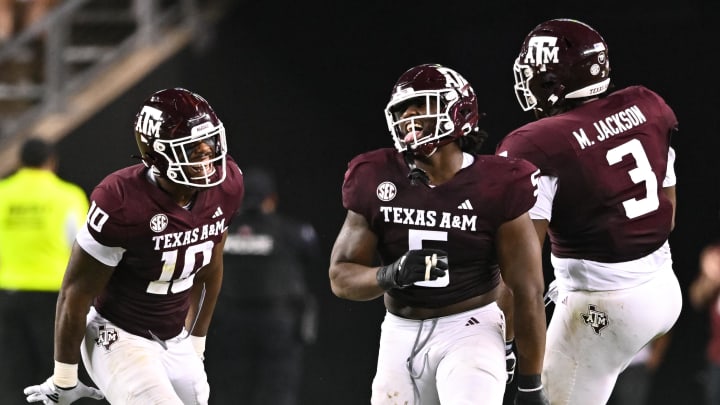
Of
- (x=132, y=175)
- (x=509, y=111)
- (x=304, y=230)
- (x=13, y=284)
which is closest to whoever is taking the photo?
(x=132, y=175)

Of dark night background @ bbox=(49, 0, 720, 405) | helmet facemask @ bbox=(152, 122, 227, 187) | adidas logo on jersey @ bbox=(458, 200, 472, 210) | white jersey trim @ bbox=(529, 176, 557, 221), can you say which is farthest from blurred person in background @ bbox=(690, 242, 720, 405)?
helmet facemask @ bbox=(152, 122, 227, 187)

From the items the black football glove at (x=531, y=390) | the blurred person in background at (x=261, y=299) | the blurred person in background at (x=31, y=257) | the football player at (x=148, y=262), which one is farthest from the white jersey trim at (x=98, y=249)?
the blurred person in background at (x=261, y=299)

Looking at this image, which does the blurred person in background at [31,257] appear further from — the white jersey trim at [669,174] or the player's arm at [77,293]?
the white jersey trim at [669,174]

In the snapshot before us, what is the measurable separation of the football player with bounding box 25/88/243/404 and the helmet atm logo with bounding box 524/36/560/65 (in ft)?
3.26

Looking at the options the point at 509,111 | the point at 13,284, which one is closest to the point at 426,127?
the point at 13,284

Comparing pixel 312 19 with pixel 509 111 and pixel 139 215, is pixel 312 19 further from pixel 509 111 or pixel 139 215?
pixel 139 215

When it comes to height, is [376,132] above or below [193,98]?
below

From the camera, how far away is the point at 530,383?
3289mm

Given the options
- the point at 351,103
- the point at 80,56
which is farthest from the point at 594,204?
the point at 80,56

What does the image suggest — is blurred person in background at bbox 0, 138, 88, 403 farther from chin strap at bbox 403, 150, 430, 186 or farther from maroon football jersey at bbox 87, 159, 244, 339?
chin strap at bbox 403, 150, 430, 186

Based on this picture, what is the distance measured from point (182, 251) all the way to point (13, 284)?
2570 mm

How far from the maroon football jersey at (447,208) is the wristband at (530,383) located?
0.92 ft

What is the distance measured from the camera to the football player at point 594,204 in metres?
3.56

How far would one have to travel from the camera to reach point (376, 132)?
23.9ft
